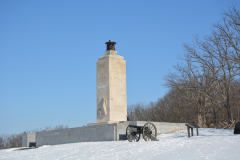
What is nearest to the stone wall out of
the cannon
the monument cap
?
the monument cap

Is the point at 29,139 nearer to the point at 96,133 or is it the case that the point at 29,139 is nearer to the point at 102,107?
the point at 102,107

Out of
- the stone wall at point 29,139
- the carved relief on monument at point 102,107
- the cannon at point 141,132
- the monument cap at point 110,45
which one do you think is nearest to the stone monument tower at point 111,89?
the carved relief on monument at point 102,107

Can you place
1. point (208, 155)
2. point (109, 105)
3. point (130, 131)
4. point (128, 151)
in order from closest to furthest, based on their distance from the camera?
1. point (208, 155)
2. point (128, 151)
3. point (130, 131)
4. point (109, 105)

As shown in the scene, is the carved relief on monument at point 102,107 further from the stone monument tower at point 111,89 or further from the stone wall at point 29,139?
the stone wall at point 29,139

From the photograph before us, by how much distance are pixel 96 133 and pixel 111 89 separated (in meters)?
3.86

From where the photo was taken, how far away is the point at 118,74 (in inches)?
940

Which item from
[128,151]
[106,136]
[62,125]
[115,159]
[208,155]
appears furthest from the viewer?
[62,125]

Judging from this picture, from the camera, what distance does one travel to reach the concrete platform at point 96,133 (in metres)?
19.9

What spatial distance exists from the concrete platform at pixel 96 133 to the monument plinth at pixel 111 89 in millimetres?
1353

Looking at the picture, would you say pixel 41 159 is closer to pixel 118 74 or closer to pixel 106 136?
pixel 106 136

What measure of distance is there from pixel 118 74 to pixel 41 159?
11492 millimetres

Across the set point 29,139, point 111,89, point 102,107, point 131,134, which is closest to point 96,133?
point 102,107

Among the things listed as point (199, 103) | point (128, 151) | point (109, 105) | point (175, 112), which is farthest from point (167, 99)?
point (128, 151)

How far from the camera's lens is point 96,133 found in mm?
21234
